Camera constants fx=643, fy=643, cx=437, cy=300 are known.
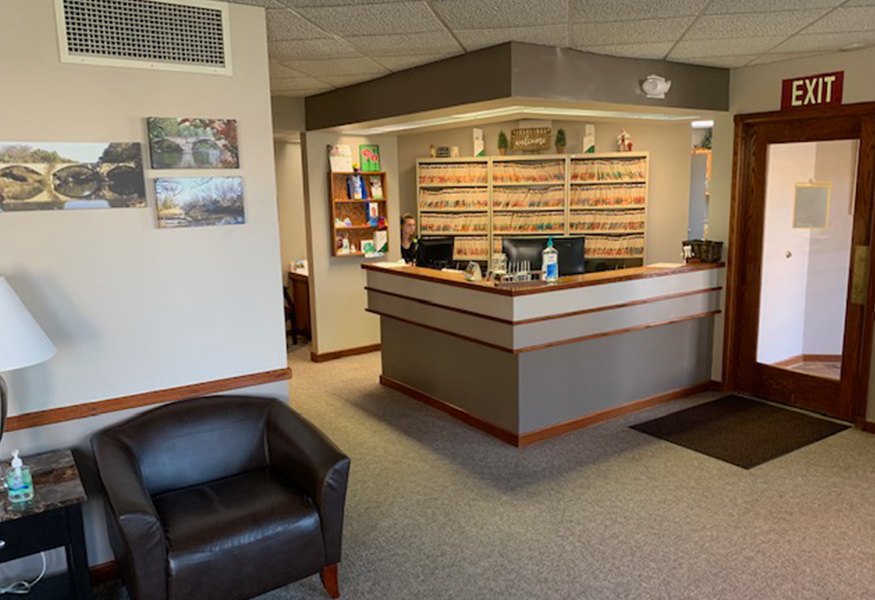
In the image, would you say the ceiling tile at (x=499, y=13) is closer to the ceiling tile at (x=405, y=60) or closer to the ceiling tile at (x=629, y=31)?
the ceiling tile at (x=629, y=31)

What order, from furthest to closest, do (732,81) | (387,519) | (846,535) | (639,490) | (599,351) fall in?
(732,81) < (599,351) < (639,490) < (387,519) < (846,535)

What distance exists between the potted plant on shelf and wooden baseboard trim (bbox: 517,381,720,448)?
2900mm

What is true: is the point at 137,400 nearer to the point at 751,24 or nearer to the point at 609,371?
the point at 609,371

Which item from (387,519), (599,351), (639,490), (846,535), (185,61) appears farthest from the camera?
(599,351)

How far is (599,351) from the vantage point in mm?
4520

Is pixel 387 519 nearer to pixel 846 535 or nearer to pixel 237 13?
pixel 846 535

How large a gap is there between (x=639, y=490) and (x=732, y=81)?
322cm

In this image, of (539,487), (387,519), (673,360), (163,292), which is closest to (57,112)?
(163,292)

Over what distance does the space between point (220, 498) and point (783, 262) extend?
14.2 feet

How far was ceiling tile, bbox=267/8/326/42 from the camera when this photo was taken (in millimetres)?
3061

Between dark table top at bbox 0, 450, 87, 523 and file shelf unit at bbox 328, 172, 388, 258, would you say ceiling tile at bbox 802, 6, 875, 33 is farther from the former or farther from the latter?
dark table top at bbox 0, 450, 87, 523

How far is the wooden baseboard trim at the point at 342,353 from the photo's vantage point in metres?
6.38

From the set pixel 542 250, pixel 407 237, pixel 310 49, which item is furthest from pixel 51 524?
pixel 407 237

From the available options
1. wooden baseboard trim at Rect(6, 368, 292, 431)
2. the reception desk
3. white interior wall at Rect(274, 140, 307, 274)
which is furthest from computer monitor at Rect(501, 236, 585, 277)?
white interior wall at Rect(274, 140, 307, 274)
